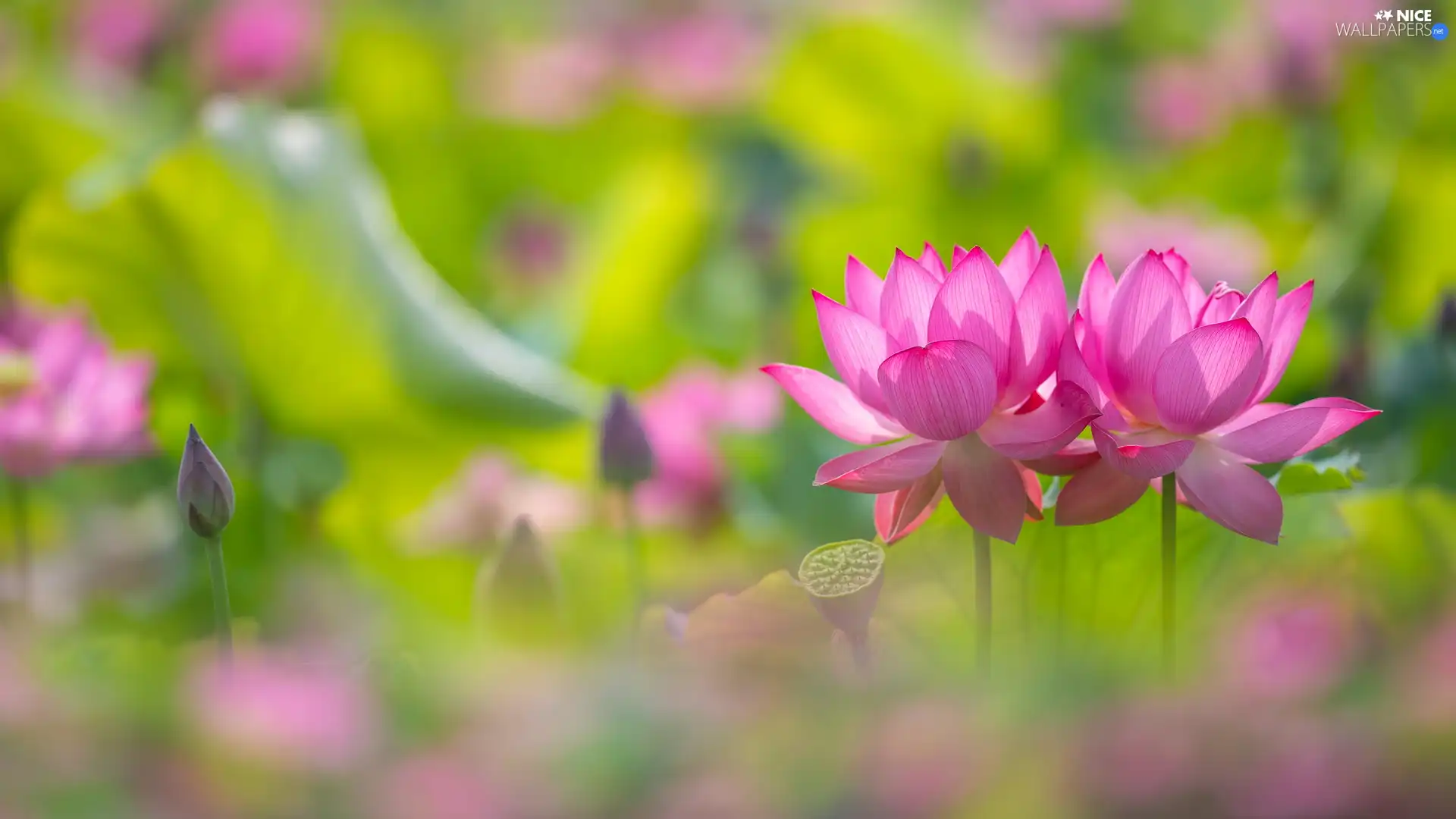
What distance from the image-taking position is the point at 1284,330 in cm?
22

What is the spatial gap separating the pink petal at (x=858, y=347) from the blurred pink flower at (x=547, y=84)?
0.77 meters

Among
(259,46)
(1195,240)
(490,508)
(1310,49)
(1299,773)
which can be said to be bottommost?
(1299,773)

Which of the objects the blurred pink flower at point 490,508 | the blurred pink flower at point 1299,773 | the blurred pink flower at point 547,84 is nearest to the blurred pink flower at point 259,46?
the blurred pink flower at point 547,84

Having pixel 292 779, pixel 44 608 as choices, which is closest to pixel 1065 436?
Answer: pixel 292 779

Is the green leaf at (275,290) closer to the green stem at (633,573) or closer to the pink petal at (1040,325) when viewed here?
the green stem at (633,573)

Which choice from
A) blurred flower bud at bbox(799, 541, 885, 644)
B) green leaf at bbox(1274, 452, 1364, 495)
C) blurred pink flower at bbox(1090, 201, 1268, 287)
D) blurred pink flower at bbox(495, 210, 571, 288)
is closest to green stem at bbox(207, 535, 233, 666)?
blurred flower bud at bbox(799, 541, 885, 644)

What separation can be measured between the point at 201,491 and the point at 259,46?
28.1 inches

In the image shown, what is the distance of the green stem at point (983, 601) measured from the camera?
22 centimetres

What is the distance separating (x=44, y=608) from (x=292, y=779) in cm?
27

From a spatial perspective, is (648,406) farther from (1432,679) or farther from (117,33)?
(117,33)

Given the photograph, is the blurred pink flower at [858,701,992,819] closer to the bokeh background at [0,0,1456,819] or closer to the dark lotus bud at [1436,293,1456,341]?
the bokeh background at [0,0,1456,819]

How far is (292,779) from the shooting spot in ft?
0.51

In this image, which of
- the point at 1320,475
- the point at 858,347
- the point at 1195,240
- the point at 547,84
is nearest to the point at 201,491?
the point at 858,347

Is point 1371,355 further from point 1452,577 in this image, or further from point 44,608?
point 44,608
